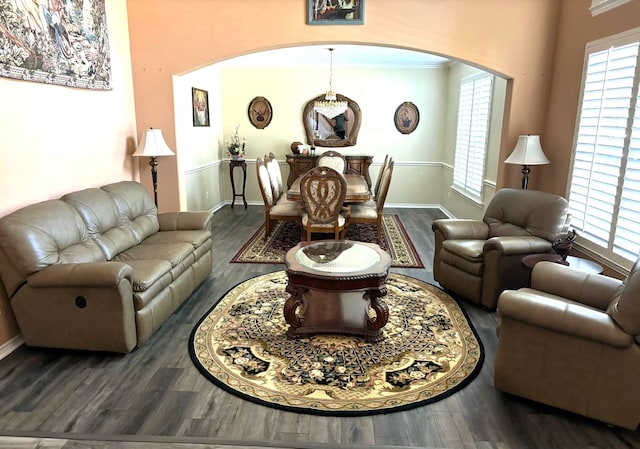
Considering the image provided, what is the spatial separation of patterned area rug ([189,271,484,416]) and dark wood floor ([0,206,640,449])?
3.6 inches

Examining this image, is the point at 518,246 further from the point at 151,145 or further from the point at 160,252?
the point at 151,145

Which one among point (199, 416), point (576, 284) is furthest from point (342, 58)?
point (199, 416)

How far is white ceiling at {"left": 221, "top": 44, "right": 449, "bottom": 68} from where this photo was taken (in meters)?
6.29

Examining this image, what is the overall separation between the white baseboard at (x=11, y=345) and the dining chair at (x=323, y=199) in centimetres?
283

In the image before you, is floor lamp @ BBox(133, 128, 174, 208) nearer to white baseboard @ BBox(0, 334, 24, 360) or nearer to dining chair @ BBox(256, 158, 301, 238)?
dining chair @ BBox(256, 158, 301, 238)

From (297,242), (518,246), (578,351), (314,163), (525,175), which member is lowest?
(297,242)

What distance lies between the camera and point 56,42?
11.1 ft

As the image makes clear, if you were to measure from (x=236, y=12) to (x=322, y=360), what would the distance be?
3.59m

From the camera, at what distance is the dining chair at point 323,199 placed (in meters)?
4.63

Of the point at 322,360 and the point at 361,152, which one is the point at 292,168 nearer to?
the point at 361,152

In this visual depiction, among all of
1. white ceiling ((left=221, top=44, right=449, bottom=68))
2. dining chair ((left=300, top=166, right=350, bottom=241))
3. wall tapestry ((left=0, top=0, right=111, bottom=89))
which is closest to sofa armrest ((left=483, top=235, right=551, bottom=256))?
dining chair ((left=300, top=166, right=350, bottom=241))

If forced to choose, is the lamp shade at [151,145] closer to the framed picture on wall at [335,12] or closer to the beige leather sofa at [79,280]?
the beige leather sofa at [79,280]

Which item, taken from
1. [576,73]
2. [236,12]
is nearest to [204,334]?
[236,12]

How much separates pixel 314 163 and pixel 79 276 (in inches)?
217
